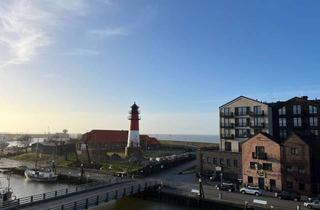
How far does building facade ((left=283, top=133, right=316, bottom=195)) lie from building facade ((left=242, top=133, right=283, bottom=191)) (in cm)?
125

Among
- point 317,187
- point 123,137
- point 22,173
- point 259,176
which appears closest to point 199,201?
point 259,176

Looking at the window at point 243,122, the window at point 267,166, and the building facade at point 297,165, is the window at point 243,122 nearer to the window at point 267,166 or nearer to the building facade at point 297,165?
the window at point 267,166

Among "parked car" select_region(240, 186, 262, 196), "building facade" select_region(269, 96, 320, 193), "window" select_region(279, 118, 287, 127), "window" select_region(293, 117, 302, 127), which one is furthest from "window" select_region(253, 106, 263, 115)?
Answer: "parked car" select_region(240, 186, 262, 196)

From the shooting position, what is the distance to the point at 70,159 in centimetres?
10556

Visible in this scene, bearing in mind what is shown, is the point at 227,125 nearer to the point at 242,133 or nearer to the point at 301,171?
the point at 242,133

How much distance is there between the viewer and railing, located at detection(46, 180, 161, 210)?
1679 inches

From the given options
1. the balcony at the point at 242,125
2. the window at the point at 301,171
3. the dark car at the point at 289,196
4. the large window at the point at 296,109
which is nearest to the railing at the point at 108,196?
the dark car at the point at 289,196

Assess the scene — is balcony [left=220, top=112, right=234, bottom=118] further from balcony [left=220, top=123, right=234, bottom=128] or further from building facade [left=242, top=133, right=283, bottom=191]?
building facade [left=242, top=133, right=283, bottom=191]

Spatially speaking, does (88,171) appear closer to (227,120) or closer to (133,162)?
(133,162)

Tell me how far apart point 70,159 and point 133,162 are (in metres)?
24.5

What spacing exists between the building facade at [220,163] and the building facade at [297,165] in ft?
37.8

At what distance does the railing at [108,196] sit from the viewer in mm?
42656

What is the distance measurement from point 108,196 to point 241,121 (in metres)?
43.6

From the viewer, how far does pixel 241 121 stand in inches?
3263
